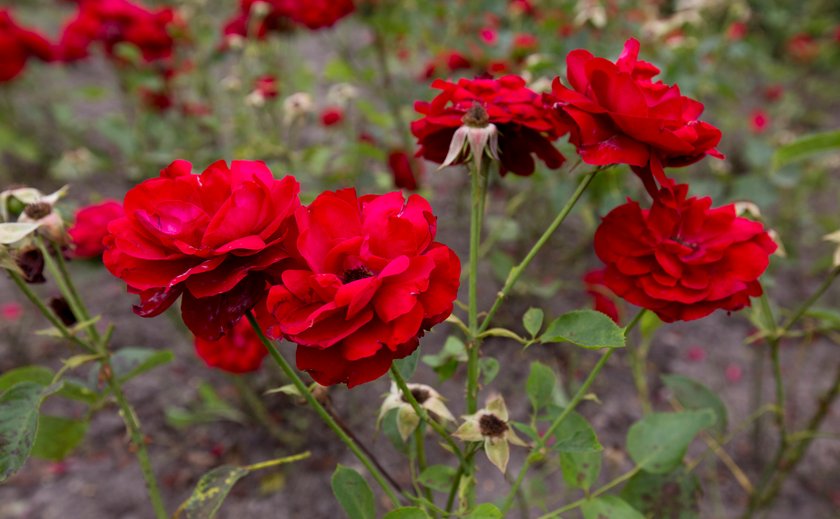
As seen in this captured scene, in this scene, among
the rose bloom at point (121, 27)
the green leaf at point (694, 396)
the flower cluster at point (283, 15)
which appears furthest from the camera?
the rose bloom at point (121, 27)

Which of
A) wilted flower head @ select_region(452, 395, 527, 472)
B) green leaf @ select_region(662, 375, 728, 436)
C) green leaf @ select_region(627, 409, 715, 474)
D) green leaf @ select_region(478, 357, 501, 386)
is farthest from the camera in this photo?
green leaf @ select_region(662, 375, 728, 436)

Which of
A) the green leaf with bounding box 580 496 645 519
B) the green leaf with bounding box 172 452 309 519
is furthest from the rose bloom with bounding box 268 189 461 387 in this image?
the green leaf with bounding box 580 496 645 519

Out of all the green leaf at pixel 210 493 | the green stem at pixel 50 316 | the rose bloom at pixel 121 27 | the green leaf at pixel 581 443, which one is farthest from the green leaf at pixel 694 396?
the rose bloom at pixel 121 27

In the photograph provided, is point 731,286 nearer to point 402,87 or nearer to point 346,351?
point 346,351

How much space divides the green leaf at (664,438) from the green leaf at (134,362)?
2.07 feet

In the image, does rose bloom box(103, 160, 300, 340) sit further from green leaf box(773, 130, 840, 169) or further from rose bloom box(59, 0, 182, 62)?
rose bloom box(59, 0, 182, 62)

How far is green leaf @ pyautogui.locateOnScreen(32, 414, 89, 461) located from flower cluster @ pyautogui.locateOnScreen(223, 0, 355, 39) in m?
1.02

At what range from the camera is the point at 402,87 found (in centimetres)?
196

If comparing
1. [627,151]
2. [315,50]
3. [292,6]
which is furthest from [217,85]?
[627,151]

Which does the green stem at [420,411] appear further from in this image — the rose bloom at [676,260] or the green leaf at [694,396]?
the green leaf at [694,396]

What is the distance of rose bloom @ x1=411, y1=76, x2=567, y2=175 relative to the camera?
0.56m

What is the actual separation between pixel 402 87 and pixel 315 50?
83.9 inches

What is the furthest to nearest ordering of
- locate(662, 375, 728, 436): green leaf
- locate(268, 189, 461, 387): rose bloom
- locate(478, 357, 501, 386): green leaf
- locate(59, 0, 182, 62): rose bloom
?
locate(59, 0, 182, 62): rose bloom
locate(662, 375, 728, 436): green leaf
locate(478, 357, 501, 386): green leaf
locate(268, 189, 461, 387): rose bloom

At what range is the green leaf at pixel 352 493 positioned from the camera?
582 millimetres
